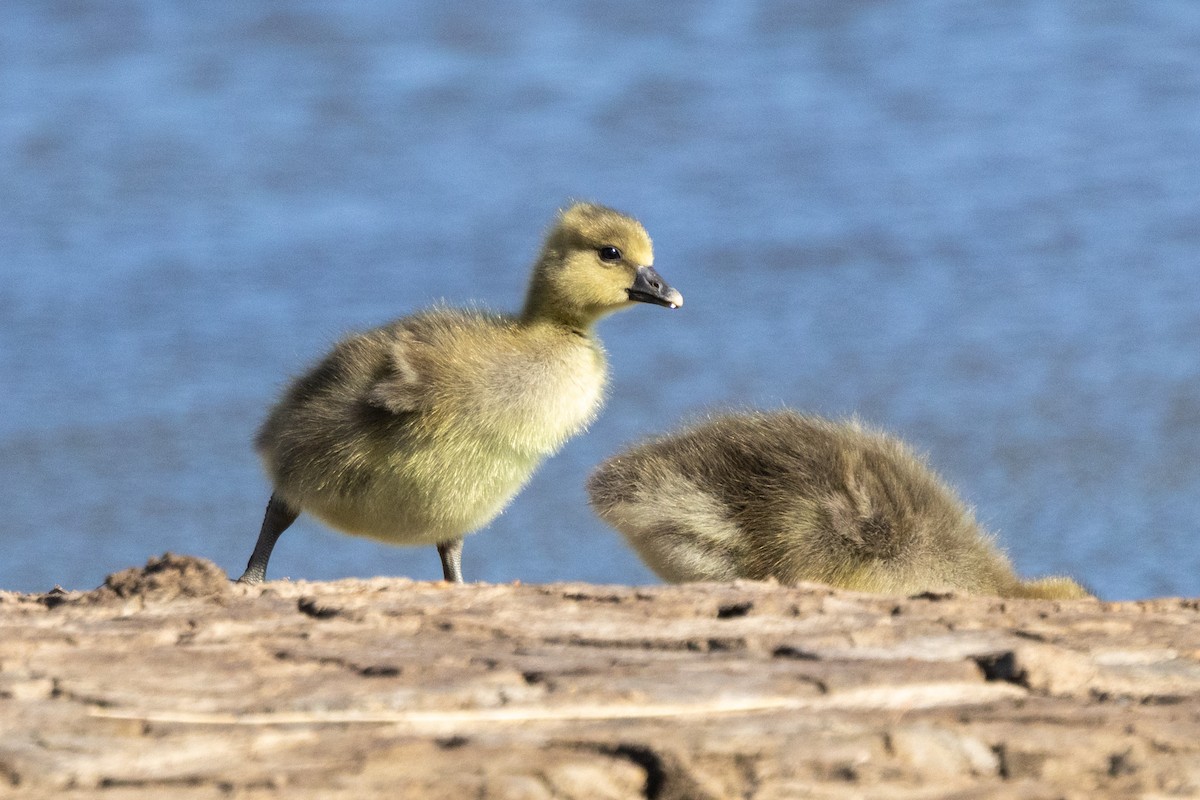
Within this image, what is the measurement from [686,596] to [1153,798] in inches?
27.7

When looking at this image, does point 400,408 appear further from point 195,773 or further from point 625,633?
point 195,773

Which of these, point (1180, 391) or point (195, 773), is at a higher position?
point (1180, 391)

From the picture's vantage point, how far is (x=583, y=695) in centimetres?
198

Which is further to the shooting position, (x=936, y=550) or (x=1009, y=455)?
(x=1009, y=455)

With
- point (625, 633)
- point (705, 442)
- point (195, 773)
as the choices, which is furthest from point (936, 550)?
point (195, 773)

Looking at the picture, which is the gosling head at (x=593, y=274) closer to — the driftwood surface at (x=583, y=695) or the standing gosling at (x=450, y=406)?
the standing gosling at (x=450, y=406)

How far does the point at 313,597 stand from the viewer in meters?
2.34

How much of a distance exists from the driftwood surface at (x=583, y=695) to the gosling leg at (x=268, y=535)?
76 centimetres

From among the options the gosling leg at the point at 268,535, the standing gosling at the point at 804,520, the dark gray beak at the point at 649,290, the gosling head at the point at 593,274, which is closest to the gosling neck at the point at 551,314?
the gosling head at the point at 593,274

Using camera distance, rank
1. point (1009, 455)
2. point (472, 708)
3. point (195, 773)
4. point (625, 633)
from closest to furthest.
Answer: point (195, 773) → point (472, 708) → point (625, 633) → point (1009, 455)

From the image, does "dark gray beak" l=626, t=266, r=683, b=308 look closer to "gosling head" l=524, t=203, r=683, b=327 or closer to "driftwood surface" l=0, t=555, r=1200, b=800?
"gosling head" l=524, t=203, r=683, b=327

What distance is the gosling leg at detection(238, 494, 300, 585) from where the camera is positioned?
312 centimetres

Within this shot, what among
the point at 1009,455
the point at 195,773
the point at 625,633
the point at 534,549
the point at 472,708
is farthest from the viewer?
the point at 1009,455

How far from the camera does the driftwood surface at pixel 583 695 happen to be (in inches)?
71.6
